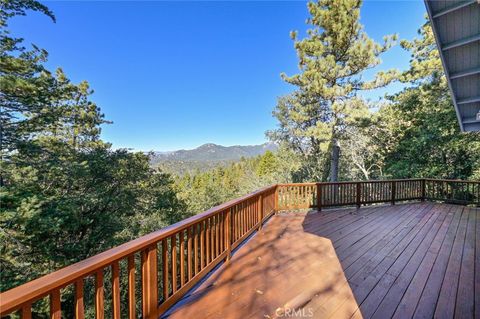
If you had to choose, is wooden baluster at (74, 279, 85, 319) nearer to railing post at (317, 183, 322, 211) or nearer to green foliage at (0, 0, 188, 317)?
railing post at (317, 183, 322, 211)

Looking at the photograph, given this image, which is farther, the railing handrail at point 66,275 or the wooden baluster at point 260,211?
the wooden baluster at point 260,211

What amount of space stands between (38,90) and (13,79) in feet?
3.56

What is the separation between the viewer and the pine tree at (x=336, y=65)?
8.43 meters

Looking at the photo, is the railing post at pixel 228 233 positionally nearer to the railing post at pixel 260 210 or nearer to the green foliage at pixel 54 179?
the railing post at pixel 260 210

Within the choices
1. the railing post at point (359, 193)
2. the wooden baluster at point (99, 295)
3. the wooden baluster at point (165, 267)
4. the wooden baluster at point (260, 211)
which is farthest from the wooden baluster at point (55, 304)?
the railing post at point (359, 193)

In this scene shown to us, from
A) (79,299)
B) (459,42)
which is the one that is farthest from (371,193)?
(79,299)

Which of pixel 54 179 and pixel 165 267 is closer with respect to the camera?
pixel 165 267

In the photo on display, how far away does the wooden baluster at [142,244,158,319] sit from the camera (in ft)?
5.36

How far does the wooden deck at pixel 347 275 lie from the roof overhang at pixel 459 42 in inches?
102

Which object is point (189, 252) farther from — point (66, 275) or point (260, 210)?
point (260, 210)

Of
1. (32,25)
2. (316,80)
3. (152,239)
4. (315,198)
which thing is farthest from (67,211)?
(316,80)

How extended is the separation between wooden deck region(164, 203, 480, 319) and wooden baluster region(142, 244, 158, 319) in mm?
267

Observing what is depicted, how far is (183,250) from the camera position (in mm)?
2117

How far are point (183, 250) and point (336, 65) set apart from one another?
369 inches
